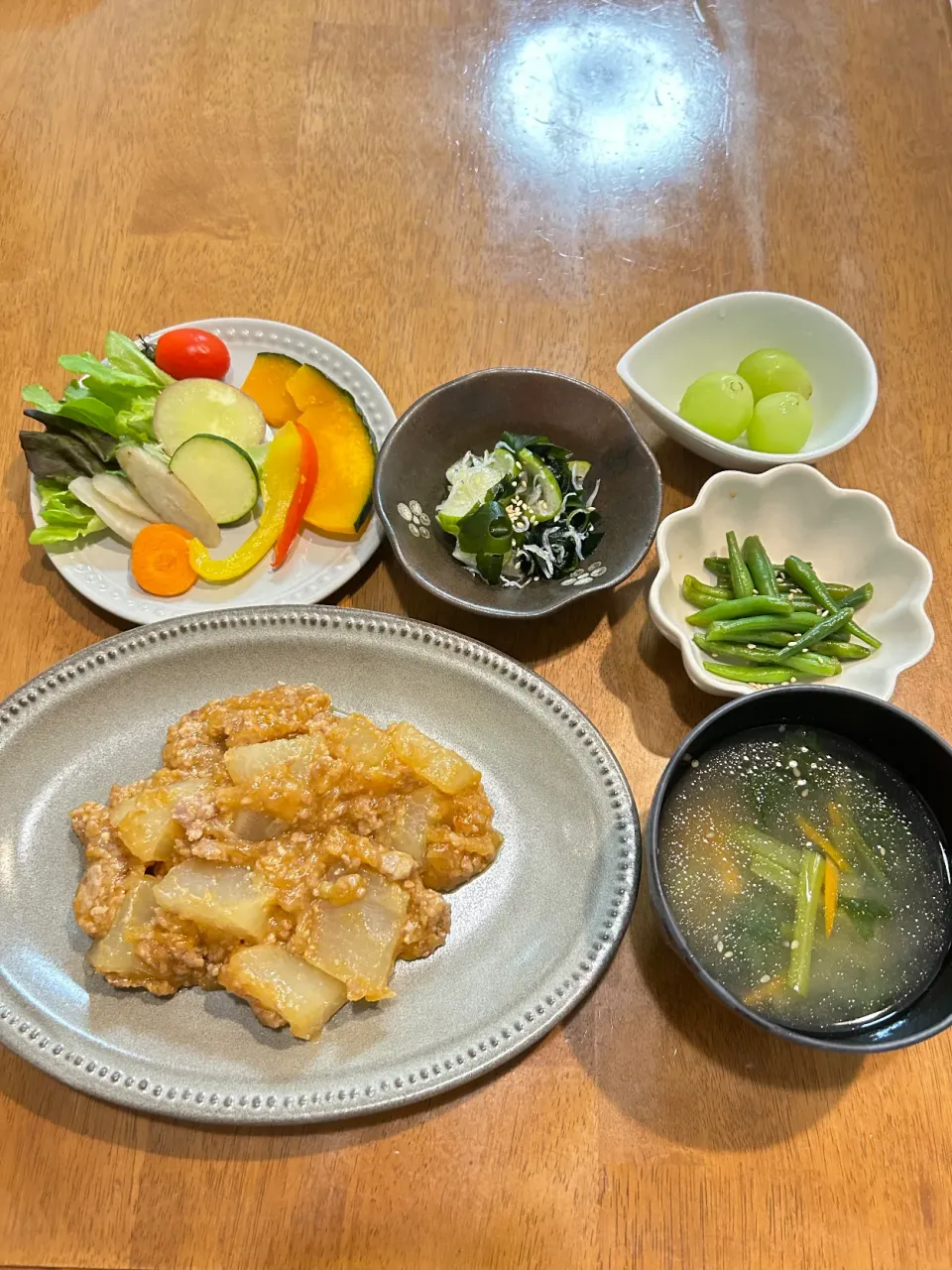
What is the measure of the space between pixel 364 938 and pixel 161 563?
4.20ft

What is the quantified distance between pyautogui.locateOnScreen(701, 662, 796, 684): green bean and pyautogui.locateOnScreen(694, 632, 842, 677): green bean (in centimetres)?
2

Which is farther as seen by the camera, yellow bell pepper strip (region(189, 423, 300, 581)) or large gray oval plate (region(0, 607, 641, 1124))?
yellow bell pepper strip (region(189, 423, 300, 581))

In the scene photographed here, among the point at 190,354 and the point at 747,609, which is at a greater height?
the point at 190,354

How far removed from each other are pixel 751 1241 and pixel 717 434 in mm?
2210

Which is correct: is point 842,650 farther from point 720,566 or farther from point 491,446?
point 491,446

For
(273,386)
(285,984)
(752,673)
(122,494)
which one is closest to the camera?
(285,984)

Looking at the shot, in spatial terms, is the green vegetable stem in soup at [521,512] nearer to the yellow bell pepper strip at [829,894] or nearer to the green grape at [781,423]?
the green grape at [781,423]

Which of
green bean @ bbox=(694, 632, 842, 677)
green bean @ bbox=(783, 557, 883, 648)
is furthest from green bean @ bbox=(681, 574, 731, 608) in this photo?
green bean @ bbox=(783, 557, 883, 648)

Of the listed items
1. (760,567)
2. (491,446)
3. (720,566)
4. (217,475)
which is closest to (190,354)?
(217,475)

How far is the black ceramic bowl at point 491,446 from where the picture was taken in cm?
239

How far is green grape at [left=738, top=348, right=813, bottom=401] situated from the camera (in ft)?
8.91

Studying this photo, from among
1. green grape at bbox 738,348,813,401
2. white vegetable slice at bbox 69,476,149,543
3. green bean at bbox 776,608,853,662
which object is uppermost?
green grape at bbox 738,348,813,401

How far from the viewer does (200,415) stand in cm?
267

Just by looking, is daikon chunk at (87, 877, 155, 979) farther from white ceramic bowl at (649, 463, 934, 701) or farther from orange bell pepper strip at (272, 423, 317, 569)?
white ceramic bowl at (649, 463, 934, 701)
